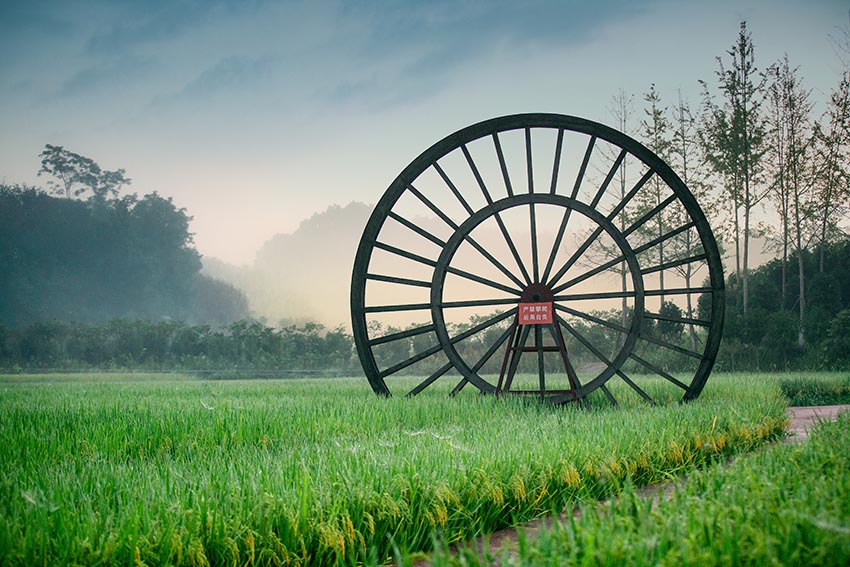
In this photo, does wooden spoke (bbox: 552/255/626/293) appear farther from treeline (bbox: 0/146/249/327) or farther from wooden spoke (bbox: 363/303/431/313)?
treeline (bbox: 0/146/249/327)

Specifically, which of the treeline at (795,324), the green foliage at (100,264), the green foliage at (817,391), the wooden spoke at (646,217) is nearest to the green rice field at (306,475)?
the wooden spoke at (646,217)

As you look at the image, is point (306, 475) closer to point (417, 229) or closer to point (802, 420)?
point (417, 229)

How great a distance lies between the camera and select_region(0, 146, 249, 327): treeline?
2630 cm

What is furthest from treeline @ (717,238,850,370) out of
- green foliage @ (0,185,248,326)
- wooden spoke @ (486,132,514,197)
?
green foliage @ (0,185,248,326)

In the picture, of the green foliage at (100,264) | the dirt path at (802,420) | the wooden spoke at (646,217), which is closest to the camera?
the dirt path at (802,420)

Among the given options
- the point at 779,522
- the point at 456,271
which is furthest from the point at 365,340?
the point at 779,522

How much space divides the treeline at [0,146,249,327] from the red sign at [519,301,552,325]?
68.5 feet

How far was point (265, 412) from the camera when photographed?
6.86 m

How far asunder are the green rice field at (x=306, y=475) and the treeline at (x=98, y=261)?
20847 mm

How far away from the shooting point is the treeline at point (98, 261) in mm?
26297

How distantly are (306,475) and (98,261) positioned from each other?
1268 inches

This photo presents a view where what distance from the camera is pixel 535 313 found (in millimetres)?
8234

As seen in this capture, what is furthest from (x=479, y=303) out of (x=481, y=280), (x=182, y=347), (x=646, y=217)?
(x=182, y=347)

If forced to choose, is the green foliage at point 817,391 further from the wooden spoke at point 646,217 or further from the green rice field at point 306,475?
the green rice field at point 306,475
